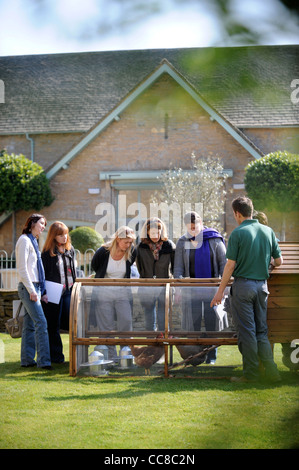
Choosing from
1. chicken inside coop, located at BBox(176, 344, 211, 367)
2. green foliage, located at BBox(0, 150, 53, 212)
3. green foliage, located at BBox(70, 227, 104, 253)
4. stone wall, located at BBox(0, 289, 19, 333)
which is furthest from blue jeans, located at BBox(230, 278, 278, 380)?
green foliage, located at BBox(0, 150, 53, 212)

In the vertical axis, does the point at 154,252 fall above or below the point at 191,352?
above

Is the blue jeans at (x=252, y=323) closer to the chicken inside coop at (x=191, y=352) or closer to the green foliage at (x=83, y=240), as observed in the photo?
the chicken inside coop at (x=191, y=352)

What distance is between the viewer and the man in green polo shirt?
6523 mm

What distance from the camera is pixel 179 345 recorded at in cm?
734

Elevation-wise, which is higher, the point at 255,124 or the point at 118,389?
the point at 255,124

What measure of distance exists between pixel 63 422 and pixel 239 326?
2.33m

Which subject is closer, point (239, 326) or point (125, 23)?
point (125, 23)

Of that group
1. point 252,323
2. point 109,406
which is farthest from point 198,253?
point 109,406

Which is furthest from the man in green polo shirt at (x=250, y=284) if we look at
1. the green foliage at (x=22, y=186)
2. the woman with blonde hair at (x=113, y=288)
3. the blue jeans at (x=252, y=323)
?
the green foliage at (x=22, y=186)

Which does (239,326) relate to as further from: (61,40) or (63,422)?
(61,40)

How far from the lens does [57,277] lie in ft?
27.0

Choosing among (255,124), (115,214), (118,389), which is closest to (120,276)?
(118,389)

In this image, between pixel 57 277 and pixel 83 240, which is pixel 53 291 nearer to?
pixel 57 277

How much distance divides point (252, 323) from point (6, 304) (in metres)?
6.38
